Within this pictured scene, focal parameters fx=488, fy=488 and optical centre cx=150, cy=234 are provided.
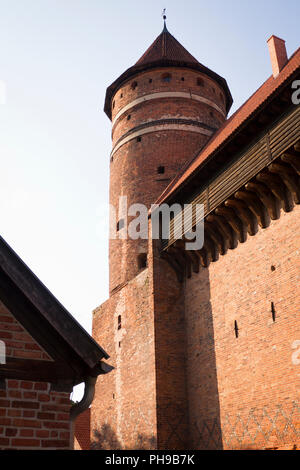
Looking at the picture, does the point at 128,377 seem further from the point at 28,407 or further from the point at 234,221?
the point at 28,407

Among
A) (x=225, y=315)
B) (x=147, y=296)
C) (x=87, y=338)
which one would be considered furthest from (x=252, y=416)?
(x=87, y=338)

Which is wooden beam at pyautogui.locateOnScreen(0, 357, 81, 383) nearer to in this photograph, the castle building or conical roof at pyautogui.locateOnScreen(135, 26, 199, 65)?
the castle building

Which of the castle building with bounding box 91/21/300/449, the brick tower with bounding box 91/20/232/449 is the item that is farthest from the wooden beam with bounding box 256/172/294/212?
the brick tower with bounding box 91/20/232/449

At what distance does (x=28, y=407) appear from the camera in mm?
4270

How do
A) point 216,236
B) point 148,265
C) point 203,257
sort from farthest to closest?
point 148,265
point 203,257
point 216,236

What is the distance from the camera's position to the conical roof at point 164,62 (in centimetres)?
1936

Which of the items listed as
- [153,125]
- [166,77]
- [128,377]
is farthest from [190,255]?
[166,77]

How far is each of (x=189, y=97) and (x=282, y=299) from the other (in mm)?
10600

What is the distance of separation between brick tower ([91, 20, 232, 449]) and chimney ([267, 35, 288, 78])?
3.95 m

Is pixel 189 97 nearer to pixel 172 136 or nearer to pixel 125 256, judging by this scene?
pixel 172 136

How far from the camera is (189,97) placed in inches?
739

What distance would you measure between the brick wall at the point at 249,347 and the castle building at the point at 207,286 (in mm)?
28

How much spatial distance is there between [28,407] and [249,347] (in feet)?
26.0

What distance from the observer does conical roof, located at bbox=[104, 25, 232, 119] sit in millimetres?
19359
